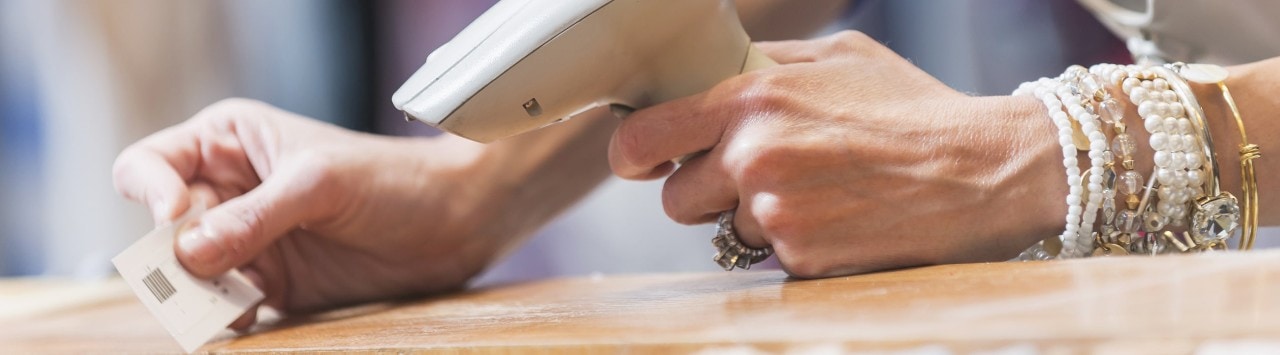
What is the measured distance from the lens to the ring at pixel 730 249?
0.57 meters

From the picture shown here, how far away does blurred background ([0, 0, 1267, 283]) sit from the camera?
4.59ft

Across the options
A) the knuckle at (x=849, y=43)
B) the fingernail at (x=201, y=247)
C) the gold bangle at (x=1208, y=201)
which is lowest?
the gold bangle at (x=1208, y=201)

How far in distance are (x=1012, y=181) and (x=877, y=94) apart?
0.08 metres

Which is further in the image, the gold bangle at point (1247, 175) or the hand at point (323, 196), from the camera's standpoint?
the hand at point (323, 196)

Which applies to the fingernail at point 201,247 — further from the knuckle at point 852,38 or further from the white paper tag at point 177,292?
the knuckle at point 852,38

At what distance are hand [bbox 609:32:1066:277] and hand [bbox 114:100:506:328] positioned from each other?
0.27 meters

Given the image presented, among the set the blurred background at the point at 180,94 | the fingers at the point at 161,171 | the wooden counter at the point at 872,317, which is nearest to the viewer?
the wooden counter at the point at 872,317

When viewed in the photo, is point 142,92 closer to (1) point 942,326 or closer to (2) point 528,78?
(2) point 528,78

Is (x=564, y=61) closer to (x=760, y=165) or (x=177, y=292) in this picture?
(x=760, y=165)

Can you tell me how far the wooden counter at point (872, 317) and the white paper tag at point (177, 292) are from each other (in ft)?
0.04

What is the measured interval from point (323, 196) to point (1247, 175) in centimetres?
54

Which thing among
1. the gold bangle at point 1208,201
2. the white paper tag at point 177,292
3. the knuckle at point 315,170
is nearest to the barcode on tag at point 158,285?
the white paper tag at point 177,292

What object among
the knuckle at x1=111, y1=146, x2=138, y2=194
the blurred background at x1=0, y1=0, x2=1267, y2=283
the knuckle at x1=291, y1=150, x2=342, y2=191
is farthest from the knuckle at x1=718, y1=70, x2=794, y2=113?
the blurred background at x1=0, y1=0, x2=1267, y2=283

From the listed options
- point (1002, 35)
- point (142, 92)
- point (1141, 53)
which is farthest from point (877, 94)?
point (142, 92)
